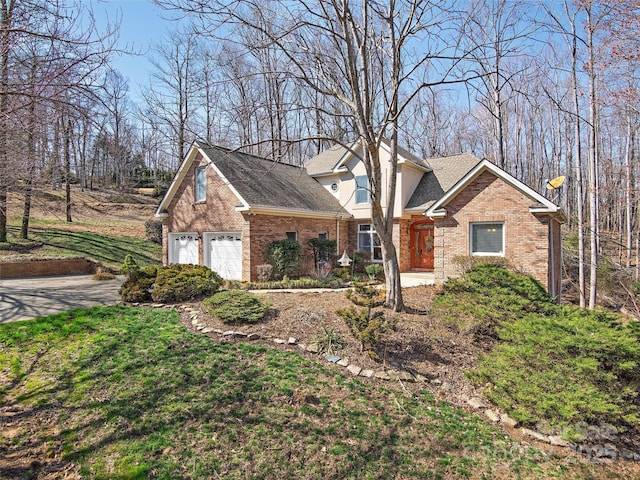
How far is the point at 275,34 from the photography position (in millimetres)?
8125

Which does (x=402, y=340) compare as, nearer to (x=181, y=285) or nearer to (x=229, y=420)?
(x=229, y=420)

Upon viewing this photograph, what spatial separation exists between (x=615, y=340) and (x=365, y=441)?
406cm

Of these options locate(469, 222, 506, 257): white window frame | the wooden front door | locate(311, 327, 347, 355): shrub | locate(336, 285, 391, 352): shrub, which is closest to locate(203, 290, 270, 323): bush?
locate(311, 327, 347, 355): shrub

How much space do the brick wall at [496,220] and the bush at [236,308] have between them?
7.27 meters

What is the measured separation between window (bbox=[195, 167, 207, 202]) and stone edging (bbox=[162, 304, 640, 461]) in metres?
8.97

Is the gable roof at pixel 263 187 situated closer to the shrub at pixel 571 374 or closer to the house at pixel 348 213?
the house at pixel 348 213

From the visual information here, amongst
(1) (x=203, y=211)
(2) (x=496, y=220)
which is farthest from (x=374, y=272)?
(1) (x=203, y=211)

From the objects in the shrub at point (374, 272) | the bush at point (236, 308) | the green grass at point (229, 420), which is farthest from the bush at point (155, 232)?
the green grass at point (229, 420)

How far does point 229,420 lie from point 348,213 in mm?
14414

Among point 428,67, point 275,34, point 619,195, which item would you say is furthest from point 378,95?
point 619,195

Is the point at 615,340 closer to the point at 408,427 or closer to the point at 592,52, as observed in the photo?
the point at 408,427

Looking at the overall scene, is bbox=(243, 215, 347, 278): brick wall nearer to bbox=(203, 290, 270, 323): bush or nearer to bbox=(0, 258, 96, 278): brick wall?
bbox=(203, 290, 270, 323): bush

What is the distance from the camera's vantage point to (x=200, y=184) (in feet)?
52.9

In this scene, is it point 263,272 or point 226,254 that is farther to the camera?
point 226,254
